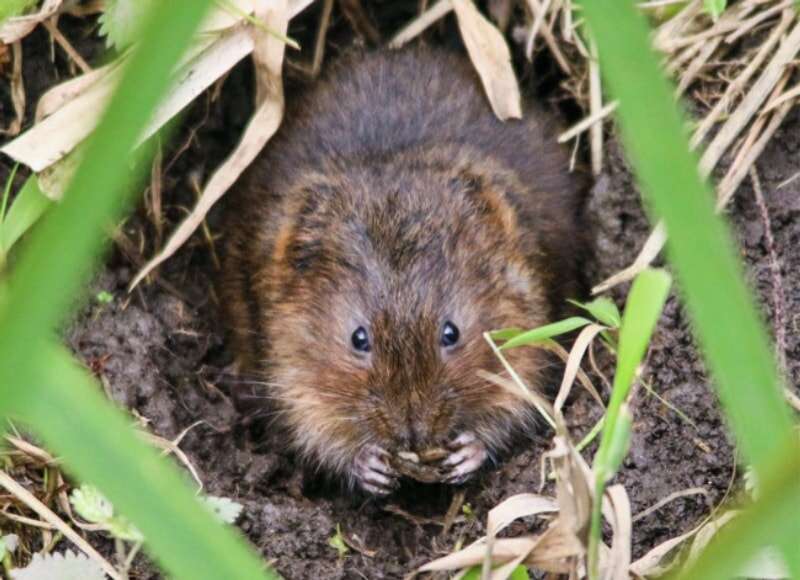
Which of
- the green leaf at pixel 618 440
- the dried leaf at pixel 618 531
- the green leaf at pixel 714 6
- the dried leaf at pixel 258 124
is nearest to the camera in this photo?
the green leaf at pixel 618 440

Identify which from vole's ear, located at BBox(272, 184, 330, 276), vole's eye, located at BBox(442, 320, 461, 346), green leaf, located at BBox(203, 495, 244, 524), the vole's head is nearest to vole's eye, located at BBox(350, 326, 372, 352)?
the vole's head

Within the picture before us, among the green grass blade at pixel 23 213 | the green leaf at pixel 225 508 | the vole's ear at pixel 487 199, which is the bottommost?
the vole's ear at pixel 487 199

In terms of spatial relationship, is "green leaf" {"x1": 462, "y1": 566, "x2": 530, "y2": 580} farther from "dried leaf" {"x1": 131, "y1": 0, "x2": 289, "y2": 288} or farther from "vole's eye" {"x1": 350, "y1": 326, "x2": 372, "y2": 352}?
"dried leaf" {"x1": 131, "y1": 0, "x2": 289, "y2": 288}

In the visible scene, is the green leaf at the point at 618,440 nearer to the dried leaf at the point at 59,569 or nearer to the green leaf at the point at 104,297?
the dried leaf at the point at 59,569

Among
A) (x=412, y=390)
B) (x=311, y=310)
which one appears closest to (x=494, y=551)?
(x=412, y=390)

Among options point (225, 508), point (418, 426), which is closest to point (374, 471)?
point (418, 426)

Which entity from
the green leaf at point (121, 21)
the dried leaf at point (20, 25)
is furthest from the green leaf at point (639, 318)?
the dried leaf at point (20, 25)
